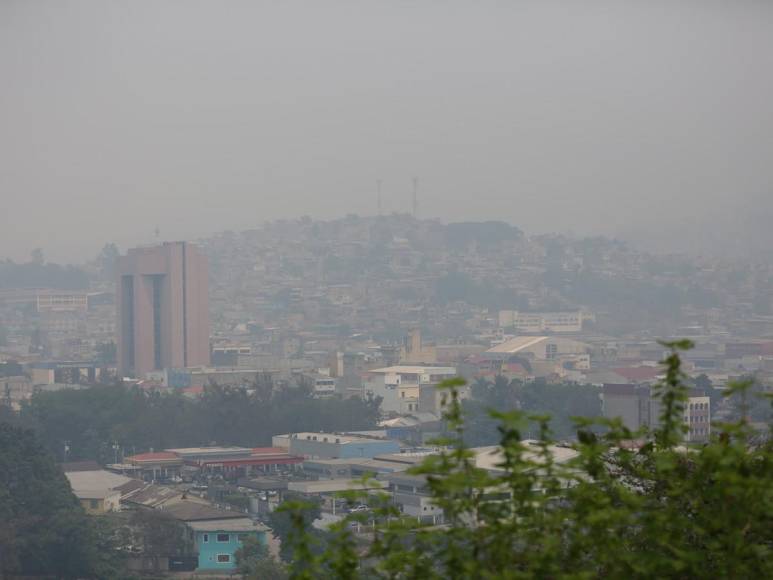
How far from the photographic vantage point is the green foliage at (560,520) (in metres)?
1.08

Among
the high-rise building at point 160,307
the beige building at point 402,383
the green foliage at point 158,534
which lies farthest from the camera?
the high-rise building at point 160,307

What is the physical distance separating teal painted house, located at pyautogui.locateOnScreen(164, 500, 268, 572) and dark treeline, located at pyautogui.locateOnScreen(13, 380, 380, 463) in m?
4.82

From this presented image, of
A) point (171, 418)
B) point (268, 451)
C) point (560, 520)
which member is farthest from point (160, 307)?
point (560, 520)

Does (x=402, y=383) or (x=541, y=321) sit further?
(x=541, y=321)

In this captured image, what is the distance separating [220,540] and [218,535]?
0.09 ft

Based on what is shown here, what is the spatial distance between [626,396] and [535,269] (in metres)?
15.7

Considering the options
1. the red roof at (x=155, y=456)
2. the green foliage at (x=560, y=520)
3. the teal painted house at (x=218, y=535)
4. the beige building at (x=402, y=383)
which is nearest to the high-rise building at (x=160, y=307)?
the beige building at (x=402, y=383)

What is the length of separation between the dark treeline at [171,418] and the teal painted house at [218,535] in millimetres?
4816

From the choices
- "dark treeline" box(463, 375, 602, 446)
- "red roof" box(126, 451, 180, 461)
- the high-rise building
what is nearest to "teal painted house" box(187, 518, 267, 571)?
"red roof" box(126, 451, 180, 461)

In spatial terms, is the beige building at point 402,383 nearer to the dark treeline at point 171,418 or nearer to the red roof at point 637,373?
the dark treeline at point 171,418

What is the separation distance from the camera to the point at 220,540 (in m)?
6.96

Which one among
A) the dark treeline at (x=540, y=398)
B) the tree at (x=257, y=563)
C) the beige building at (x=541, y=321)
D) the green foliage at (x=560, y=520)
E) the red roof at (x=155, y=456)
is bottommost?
the red roof at (x=155, y=456)

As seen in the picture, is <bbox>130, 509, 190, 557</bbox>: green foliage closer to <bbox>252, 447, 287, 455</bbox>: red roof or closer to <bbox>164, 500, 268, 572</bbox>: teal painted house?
<bbox>164, 500, 268, 572</bbox>: teal painted house

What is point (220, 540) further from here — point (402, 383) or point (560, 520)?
point (402, 383)
